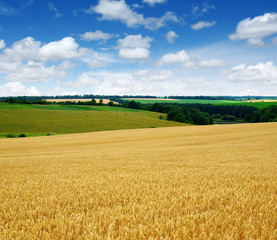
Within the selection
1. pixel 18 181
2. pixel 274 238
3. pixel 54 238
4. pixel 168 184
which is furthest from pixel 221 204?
pixel 18 181

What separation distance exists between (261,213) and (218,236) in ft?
3.04

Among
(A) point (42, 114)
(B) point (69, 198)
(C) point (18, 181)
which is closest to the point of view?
(B) point (69, 198)

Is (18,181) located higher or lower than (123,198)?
lower

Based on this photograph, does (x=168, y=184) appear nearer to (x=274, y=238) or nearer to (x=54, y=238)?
(x=274, y=238)

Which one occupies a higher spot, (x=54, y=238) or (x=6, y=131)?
(x=54, y=238)

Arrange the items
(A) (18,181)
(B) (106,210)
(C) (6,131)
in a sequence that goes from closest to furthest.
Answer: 1. (B) (106,210)
2. (A) (18,181)
3. (C) (6,131)

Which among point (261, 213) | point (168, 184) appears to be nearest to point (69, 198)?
point (168, 184)

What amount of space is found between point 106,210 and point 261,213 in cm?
200

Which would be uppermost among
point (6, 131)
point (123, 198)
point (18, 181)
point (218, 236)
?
point (218, 236)

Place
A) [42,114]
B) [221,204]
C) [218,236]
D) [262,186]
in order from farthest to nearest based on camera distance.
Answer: [42,114] < [262,186] < [221,204] < [218,236]

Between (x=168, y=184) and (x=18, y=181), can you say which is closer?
(x=168, y=184)

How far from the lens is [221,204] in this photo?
316 centimetres

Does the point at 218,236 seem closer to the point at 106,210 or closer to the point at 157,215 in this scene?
the point at 157,215

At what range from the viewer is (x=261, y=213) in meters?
2.69
